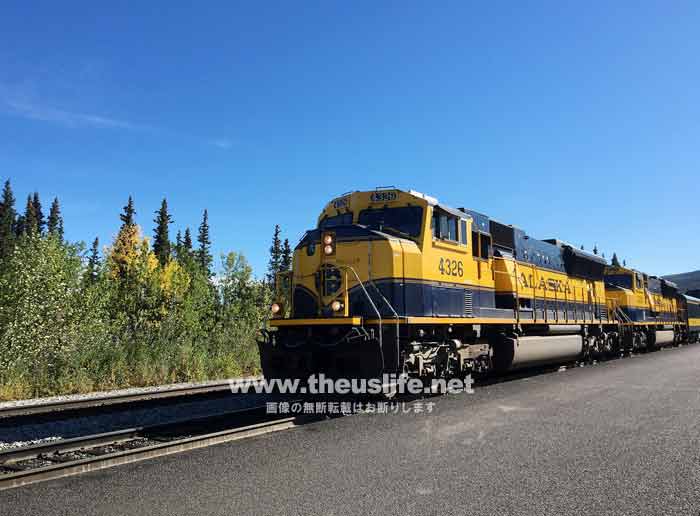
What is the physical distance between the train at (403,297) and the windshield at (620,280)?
12106mm

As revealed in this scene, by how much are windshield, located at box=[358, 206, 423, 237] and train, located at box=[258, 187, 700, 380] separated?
0.02m

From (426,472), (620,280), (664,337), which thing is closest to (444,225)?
(426,472)

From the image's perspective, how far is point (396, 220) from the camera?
1036 cm

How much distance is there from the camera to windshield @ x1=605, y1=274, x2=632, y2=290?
24.8m

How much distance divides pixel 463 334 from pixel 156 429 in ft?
20.8

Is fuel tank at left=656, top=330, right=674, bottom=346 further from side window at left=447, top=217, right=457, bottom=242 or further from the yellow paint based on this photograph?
the yellow paint

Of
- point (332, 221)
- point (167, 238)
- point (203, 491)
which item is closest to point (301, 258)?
point (332, 221)

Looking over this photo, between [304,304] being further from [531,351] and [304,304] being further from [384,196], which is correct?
[531,351]

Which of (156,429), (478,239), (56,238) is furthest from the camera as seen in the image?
(56,238)

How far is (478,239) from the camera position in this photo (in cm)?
1220

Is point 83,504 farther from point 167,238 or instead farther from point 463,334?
point 167,238

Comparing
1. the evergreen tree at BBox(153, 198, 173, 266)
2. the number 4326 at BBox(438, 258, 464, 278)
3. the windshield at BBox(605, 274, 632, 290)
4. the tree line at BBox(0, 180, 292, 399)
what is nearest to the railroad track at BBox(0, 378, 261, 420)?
the tree line at BBox(0, 180, 292, 399)

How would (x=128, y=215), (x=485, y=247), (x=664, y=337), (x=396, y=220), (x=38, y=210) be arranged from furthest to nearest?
(x=38, y=210) < (x=128, y=215) < (x=664, y=337) < (x=485, y=247) < (x=396, y=220)

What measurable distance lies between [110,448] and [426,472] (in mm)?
4222
